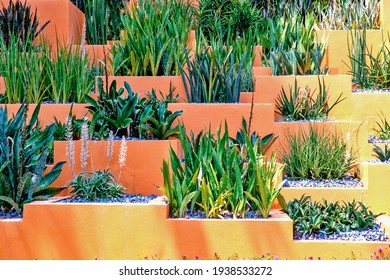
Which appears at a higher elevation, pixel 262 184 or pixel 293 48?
pixel 293 48

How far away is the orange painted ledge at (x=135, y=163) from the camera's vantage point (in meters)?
6.46

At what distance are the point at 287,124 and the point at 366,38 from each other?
7.59 ft

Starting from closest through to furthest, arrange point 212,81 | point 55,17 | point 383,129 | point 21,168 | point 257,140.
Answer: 1. point 21,168
2. point 257,140
3. point 212,81
4. point 383,129
5. point 55,17

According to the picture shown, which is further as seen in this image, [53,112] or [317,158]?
[53,112]

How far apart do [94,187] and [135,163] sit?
0.52 meters

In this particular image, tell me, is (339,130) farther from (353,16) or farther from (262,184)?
(353,16)

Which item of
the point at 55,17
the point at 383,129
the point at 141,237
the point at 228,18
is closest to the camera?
the point at 141,237

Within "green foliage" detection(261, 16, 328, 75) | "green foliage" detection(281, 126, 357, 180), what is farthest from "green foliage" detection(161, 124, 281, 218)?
"green foliage" detection(261, 16, 328, 75)

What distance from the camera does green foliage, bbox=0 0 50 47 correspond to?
28.8ft

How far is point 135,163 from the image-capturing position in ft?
21.3


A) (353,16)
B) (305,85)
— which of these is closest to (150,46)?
(305,85)

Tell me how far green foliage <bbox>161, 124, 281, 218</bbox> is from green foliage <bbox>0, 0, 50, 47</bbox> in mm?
3394

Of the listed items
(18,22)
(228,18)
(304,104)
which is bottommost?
(304,104)

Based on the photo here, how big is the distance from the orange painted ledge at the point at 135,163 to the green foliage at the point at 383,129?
99.2 inches
